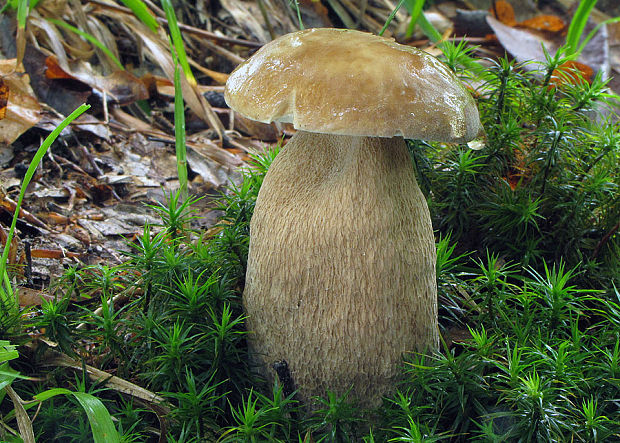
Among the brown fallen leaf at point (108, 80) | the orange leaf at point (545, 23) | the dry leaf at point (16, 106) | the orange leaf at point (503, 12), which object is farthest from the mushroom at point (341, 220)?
the orange leaf at point (503, 12)

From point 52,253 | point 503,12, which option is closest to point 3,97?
point 52,253

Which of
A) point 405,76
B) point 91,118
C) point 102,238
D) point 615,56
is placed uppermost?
point 405,76

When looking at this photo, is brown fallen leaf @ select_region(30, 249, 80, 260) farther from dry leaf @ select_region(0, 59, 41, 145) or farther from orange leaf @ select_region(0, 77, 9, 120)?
orange leaf @ select_region(0, 77, 9, 120)

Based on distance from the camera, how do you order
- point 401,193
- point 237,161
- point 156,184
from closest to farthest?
point 401,193 < point 156,184 < point 237,161

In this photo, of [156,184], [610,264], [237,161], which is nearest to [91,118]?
[156,184]

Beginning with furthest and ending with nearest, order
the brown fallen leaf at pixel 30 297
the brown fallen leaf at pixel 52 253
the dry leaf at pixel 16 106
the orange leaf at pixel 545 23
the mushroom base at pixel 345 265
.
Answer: the orange leaf at pixel 545 23, the dry leaf at pixel 16 106, the brown fallen leaf at pixel 52 253, the brown fallen leaf at pixel 30 297, the mushroom base at pixel 345 265

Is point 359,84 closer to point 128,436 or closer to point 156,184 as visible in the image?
point 128,436

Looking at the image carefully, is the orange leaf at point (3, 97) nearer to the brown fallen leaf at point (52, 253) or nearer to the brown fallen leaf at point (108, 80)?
the brown fallen leaf at point (108, 80)
